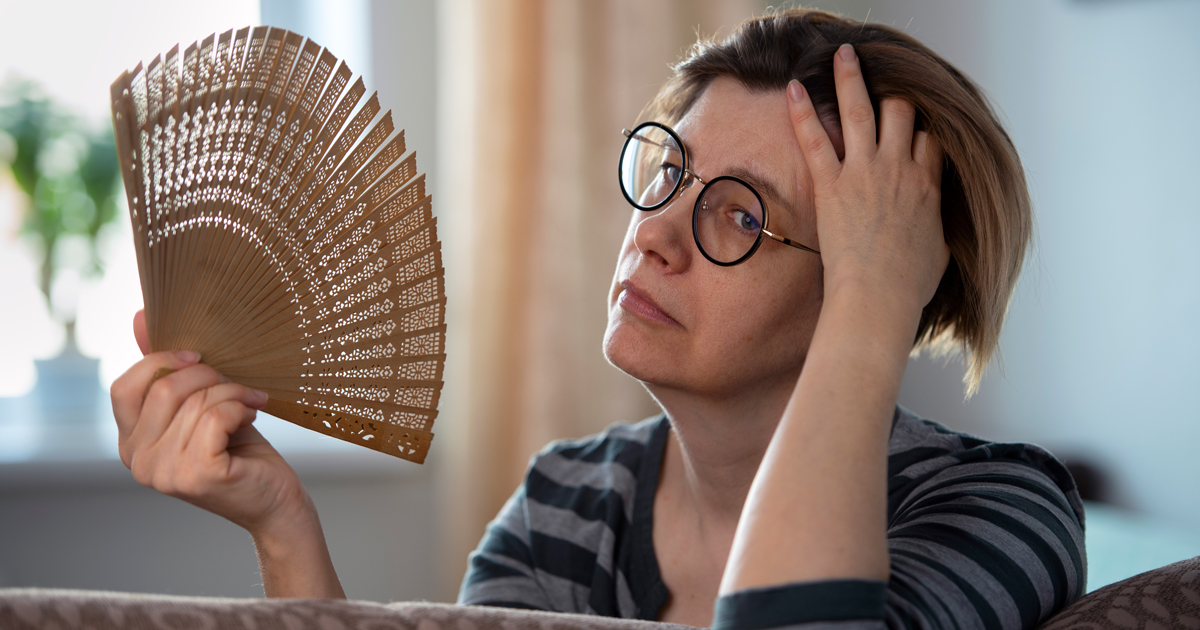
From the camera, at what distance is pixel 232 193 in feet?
2.70

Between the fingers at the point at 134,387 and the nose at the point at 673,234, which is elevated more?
the nose at the point at 673,234

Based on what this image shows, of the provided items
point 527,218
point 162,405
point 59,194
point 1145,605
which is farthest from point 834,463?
point 59,194

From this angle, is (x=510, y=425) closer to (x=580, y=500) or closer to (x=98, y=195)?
(x=580, y=500)

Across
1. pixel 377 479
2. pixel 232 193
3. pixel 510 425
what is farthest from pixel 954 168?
pixel 377 479

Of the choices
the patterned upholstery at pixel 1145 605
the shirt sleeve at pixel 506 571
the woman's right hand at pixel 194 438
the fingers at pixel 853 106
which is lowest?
the shirt sleeve at pixel 506 571

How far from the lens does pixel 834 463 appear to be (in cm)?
74

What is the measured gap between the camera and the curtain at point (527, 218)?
8.13 feet

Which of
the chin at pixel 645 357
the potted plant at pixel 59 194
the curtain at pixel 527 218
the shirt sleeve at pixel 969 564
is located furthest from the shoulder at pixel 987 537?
the potted plant at pixel 59 194

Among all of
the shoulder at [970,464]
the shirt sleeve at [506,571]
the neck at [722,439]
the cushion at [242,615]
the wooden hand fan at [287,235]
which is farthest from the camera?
the shirt sleeve at [506,571]

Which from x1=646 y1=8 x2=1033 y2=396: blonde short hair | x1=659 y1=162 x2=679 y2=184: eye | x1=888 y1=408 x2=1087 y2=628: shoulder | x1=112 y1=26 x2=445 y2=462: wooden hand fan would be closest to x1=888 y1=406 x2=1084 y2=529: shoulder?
x1=888 y1=408 x2=1087 y2=628: shoulder

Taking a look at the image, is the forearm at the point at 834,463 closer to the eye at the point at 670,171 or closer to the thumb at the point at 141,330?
the eye at the point at 670,171

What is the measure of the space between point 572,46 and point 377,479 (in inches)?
A: 58.9

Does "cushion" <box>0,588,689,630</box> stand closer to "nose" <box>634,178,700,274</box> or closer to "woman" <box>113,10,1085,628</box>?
"woman" <box>113,10,1085,628</box>

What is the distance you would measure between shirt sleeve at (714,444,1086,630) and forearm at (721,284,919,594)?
2cm
